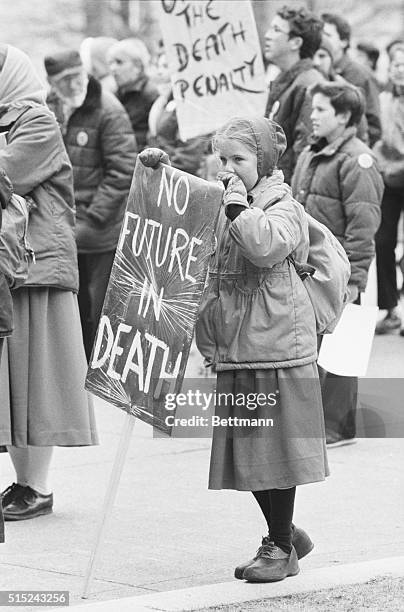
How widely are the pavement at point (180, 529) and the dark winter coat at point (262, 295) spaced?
0.79 meters

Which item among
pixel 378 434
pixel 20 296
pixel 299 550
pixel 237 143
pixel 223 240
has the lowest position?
pixel 378 434

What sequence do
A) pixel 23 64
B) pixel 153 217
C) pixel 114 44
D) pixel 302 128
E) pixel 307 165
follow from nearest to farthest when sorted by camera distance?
pixel 153 217 < pixel 23 64 < pixel 307 165 < pixel 302 128 < pixel 114 44

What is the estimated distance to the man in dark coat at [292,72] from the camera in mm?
8859

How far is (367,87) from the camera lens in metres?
11.4

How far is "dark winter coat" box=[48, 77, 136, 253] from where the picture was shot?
30.6ft

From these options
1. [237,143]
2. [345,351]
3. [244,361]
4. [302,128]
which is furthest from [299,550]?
[302,128]

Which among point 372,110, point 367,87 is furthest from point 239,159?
point 367,87

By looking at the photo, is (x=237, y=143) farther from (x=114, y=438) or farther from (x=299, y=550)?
(x=114, y=438)

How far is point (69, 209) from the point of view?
598 centimetres

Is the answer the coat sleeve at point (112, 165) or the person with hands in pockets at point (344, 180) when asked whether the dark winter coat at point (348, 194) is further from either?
the coat sleeve at point (112, 165)

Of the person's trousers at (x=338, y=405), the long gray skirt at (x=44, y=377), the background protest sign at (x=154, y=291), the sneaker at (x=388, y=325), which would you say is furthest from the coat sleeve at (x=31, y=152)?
the sneaker at (x=388, y=325)

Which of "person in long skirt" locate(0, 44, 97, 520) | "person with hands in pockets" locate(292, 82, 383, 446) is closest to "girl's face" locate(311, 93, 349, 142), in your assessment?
"person with hands in pockets" locate(292, 82, 383, 446)

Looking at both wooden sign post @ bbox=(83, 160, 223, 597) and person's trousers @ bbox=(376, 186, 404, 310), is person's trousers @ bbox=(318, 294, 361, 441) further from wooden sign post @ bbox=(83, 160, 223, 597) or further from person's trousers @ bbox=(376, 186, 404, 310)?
person's trousers @ bbox=(376, 186, 404, 310)

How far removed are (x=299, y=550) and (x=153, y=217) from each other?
1.33 m
